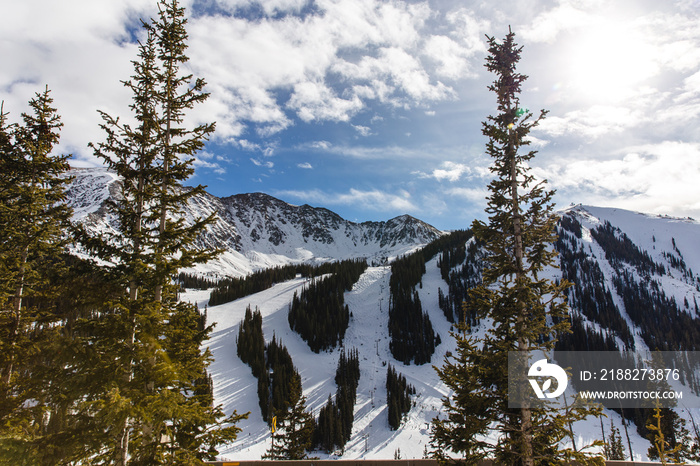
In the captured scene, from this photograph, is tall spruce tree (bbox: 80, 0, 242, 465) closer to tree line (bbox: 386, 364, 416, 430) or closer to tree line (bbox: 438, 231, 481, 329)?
tree line (bbox: 386, 364, 416, 430)

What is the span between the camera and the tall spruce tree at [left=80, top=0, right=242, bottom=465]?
8.23m

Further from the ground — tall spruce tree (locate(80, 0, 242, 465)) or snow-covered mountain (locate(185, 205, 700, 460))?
tall spruce tree (locate(80, 0, 242, 465))

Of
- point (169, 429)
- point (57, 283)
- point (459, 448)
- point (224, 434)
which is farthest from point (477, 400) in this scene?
point (57, 283)

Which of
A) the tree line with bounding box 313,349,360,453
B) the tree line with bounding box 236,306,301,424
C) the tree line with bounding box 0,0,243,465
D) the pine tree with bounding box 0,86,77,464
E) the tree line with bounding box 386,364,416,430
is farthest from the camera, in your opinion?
the tree line with bounding box 236,306,301,424

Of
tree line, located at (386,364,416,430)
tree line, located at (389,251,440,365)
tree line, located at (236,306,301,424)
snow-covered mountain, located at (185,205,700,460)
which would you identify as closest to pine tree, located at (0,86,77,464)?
snow-covered mountain, located at (185,205,700,460)

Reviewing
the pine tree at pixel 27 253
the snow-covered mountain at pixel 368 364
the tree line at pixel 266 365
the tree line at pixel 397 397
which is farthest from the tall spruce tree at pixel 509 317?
the tree line at pixel 397 397

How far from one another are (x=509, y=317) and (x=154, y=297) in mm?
11913

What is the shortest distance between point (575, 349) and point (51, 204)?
17395cm

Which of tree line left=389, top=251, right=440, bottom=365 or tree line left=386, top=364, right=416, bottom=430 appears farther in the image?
tree line left=389, top=251, right=440, bottom=365

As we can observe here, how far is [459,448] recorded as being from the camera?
10570mm

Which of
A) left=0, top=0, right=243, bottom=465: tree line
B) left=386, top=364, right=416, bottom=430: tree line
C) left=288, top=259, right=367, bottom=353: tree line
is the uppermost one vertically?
left=0, top=0, right=243, bottom=465: tree line

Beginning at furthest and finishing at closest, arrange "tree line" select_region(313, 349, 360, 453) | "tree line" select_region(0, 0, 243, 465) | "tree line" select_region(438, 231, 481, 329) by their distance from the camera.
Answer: "tree line" select_region(438, 231, 481, 329) < "tree line" select_region(313, 349, 360, 453) < "tree line" select_region(0, 0, 243, 465)

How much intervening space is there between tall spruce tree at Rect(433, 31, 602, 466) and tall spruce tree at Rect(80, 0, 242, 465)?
7597mm

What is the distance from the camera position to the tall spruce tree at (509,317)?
10.1 metres
